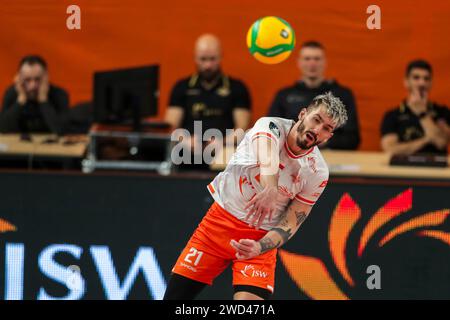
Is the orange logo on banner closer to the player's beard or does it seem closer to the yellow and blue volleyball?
the yellow and blue volleyball

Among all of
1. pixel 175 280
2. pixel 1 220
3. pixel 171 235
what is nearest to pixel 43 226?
pixel 1 220

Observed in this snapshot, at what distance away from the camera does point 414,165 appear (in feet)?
31.2

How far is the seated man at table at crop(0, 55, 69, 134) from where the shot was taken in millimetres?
10492

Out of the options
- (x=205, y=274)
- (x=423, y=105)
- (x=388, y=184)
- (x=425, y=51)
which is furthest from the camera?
(x=425, y=51)

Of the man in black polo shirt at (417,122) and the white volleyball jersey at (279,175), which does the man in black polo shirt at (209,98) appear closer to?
the man in black polo shirt at (417,122)

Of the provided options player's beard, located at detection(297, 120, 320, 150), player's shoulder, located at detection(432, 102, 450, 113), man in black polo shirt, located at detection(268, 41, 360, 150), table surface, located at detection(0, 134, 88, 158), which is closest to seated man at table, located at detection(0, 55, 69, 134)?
table surface, located at detection(0, 134, 88, 158)

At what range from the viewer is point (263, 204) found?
669 centimetres

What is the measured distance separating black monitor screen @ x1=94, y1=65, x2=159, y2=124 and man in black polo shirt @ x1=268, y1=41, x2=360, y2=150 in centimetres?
127

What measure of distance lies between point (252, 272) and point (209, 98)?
373cm

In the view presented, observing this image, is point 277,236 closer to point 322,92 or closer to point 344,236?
point 344,236

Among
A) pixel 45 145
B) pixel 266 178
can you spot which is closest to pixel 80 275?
pixel 45 145
